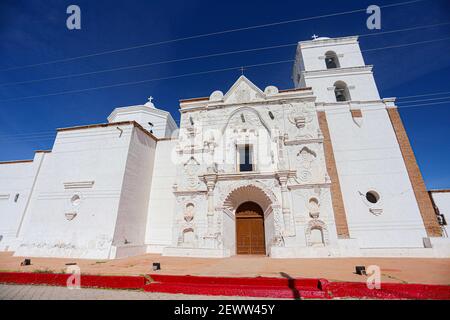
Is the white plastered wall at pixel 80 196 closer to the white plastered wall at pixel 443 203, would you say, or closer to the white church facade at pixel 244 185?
the white church facade at pixel 244 185

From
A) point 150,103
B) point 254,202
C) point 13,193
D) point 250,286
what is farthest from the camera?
point 150,103

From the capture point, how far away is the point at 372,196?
1177cm

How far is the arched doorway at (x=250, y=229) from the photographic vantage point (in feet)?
39.7

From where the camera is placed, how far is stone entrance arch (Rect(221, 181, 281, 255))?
11234 millimetres

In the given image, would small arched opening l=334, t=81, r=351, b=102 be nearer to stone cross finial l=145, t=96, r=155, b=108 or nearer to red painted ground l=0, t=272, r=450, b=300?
red painted ground l=0, t=272, r=450, b=300

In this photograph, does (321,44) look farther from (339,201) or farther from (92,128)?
(92,128)

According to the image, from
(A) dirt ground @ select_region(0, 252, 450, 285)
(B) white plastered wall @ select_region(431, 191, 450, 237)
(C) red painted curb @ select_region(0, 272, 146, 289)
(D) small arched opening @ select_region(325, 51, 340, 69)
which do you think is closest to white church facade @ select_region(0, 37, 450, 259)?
(B) white plastered wall @ select_region(431, 191, 450, 237)

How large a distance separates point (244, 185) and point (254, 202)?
Answer: 1.74 meters

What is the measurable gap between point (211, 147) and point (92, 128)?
830 centimetres

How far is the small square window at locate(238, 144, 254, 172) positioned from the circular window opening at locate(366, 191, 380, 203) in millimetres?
7101

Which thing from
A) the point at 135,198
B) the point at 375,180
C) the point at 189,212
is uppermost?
the point at 375,180

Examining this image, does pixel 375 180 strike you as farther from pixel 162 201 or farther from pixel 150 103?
pixel 150 103

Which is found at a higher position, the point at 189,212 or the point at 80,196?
the point at 80,196

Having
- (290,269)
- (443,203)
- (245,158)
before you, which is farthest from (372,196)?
(290,269)
